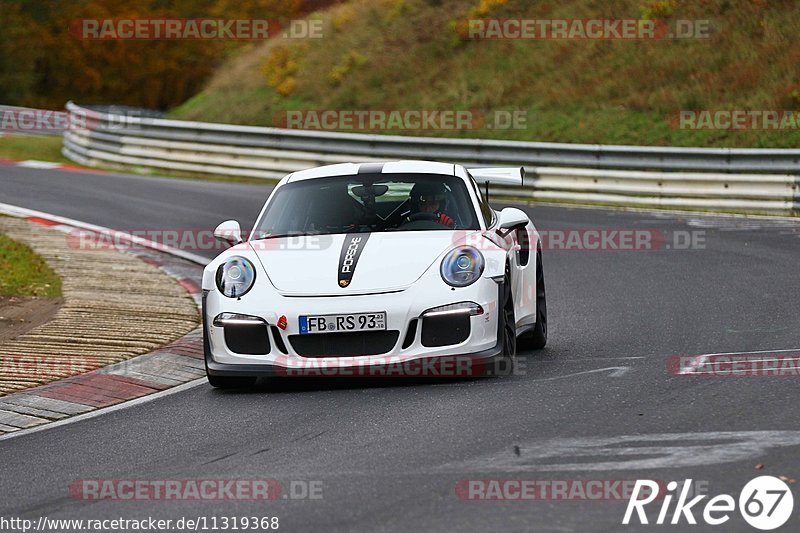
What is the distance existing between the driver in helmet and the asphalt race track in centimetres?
110

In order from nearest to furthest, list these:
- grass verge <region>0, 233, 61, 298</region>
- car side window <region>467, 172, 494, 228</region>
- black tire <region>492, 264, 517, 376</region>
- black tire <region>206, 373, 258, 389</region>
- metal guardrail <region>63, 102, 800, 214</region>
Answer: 1. black tire <region>492, 264, 517, 376</region>
2. black tire <region>206, 373, 258, 389</region>
3. car side window <region>467, 172, 494, 228</region>
4. grass verge <region>0, 233, 61, 298</region>
5. metal guardrail <region>63, 102, 800, 214</region>

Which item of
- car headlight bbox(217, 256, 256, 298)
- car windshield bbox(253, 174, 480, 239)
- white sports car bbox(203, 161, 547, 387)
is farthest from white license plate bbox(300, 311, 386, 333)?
car windshield bbox(253, 174, 480, 239)

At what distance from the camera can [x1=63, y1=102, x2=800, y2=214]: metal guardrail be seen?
1875cm

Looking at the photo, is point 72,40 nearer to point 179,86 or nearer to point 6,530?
point 179,86

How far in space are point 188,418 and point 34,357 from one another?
7.65 ft

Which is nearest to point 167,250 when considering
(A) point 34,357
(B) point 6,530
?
(A) point 34,357

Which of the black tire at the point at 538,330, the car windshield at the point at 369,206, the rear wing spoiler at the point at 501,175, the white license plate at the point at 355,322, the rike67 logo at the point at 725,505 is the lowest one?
the rike67 logo at the point at 725,505

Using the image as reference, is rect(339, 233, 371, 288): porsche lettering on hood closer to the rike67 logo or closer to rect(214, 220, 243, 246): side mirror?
rect(214, 220, 243, 246): side mirror

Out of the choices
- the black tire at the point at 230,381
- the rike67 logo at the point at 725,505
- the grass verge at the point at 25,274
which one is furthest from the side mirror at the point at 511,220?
the grass verge at the point at 25,274

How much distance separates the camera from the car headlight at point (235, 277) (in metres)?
8.12

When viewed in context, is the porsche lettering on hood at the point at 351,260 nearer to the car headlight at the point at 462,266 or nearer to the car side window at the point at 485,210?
→ the car headlight at the point at 462,266

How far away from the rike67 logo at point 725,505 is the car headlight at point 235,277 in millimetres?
3402

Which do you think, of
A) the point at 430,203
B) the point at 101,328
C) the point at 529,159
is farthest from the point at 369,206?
the point at 529,159

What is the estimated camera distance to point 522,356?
29.6 ft
